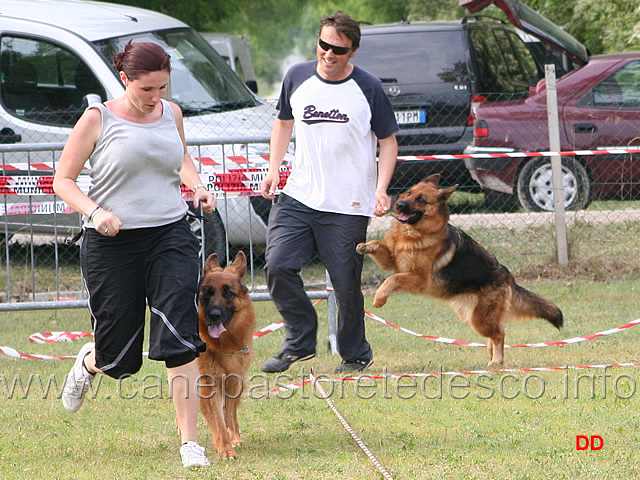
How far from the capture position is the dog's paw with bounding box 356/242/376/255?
19.0 ft

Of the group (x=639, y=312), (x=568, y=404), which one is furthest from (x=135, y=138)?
(x=639, y=312)

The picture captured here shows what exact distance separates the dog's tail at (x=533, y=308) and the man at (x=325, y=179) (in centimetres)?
136

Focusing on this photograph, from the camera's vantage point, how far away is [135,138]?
13.2 feet

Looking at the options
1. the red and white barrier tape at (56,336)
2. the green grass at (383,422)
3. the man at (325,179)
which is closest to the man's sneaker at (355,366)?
the green grass at (383,422)

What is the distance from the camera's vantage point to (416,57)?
38.5 ft

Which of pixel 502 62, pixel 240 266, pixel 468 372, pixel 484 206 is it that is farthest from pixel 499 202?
pixel 240 266

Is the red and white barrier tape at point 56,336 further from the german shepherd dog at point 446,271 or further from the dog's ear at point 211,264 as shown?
the dog's ear at point 211,264

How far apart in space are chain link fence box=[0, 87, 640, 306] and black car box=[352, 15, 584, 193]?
0.03 meters

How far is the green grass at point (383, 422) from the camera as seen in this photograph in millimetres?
4125

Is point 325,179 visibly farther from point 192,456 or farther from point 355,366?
point 192,456

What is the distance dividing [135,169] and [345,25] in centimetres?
182

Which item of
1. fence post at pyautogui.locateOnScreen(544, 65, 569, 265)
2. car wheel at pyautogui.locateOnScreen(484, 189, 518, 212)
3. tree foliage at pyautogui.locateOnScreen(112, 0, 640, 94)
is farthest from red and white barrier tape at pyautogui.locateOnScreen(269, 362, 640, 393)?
tree foliage at pyautogui.locateOnScreen(112, 0, 640, 94)

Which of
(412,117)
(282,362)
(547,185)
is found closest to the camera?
(282,362)

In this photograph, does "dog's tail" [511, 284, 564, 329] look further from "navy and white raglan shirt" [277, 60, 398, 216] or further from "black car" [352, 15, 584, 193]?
"black car" [352, 15, 584, 193]
